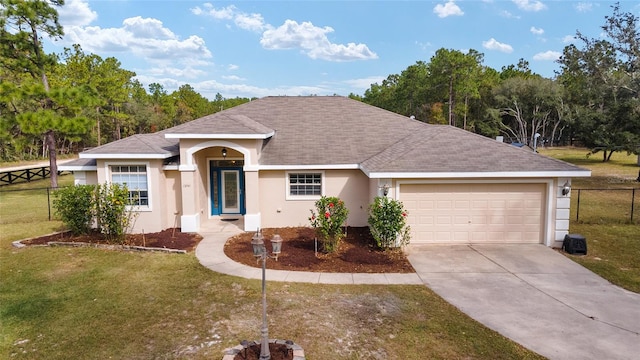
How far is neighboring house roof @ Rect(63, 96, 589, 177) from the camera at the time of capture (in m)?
12.0

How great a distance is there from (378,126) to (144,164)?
9622mm

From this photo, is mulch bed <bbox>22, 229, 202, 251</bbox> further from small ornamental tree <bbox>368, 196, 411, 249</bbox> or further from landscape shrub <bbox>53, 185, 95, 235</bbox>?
small ornamental tree <bbox>368, 196, 411, 249</bbox>

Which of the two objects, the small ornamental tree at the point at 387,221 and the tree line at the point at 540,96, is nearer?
the small ornamental tree at the point at 387,221

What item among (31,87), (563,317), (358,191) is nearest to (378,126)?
(358,191)

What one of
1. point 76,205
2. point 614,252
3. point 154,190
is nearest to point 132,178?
point 154,190

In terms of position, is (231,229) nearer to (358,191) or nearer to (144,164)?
(144,164)

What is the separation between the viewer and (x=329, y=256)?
1115cm

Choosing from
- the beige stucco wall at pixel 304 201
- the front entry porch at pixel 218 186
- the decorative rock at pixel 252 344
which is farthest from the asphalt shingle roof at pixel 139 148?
the decorative rock at pixel 252 344

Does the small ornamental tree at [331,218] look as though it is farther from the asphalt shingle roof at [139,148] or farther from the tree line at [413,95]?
the tree line at [413,95]

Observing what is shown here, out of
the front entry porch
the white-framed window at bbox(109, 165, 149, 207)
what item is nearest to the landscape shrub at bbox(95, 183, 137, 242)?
the white-framed window at bbox(109, 165, 149, 207)

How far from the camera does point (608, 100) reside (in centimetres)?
2683

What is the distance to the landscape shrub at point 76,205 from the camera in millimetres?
12547

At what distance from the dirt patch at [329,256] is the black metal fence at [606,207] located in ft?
30.4

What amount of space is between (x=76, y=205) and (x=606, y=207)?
22.2m
